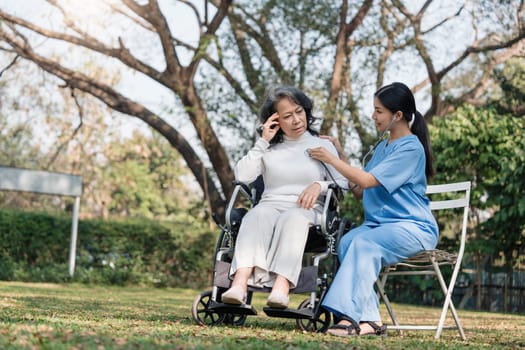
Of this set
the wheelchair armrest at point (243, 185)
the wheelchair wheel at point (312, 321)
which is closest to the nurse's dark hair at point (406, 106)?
the wheelchair armrest at point (243, 185)

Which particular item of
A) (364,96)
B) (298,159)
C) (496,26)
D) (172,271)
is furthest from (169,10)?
(298,159)

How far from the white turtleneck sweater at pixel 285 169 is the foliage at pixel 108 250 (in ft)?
27.9

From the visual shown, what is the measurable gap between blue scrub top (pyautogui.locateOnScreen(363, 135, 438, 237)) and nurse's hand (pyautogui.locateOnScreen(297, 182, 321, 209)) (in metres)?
0.31

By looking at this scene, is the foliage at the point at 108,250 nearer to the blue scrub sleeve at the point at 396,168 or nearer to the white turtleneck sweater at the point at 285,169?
the white turtleneck sweater at the point at 285,169

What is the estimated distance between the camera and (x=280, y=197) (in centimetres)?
459

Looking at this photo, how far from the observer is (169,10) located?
1334 centimetres

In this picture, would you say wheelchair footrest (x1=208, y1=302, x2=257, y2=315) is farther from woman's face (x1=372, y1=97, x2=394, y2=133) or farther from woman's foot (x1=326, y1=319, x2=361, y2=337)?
woman's face (x1=372, y1=97, x2=394, y2=133)

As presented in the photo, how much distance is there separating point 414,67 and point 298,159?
936cm

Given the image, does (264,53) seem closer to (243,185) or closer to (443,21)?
(443,21)

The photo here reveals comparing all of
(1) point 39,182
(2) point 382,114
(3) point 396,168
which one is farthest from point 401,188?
(1) point 39,182

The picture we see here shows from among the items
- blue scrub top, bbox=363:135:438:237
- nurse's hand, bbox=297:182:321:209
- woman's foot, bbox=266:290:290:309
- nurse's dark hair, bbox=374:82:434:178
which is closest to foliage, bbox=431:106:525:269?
nurse's dark hair, bbox=374:82:434:178

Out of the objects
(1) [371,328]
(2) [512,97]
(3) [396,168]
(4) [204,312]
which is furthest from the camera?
(2) [512,97]

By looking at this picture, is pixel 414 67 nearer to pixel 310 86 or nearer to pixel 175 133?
pixel 310 86

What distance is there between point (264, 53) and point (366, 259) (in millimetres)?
9310
